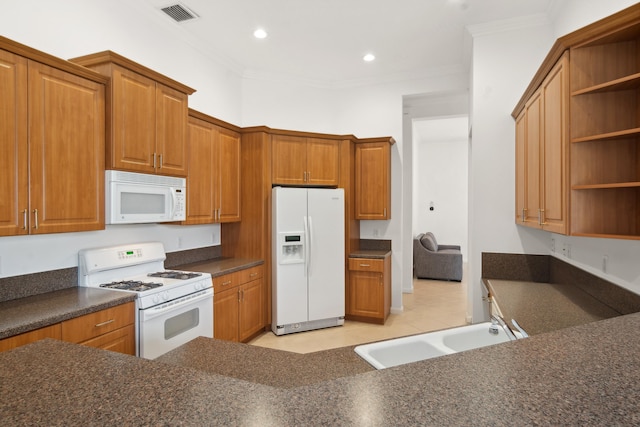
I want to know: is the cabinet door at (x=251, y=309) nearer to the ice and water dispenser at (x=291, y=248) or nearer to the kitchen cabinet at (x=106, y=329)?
the ice and water dispenser at (x=291, y=248)

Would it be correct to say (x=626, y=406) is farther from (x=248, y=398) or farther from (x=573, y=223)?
(x=573, y=223)

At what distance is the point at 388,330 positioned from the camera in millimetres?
4227

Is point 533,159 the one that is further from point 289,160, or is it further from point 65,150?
point 65,150

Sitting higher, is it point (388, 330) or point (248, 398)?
point (248, 398)

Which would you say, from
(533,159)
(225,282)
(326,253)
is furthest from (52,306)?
(533,159)

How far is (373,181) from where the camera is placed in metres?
4.67

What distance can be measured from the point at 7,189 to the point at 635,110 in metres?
3.37

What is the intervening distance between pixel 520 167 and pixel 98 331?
3.40 meters

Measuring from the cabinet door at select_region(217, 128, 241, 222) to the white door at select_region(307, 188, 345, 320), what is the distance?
0.86 m

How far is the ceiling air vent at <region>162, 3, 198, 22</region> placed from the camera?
3.20 meters

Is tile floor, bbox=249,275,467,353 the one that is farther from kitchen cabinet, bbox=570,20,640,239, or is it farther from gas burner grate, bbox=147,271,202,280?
kitchen cabinet, bbox=570,20,640,239

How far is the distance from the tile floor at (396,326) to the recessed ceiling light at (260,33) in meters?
3.28

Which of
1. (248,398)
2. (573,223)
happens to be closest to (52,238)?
(248,398)

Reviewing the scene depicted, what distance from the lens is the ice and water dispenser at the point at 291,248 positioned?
4.05 meters
